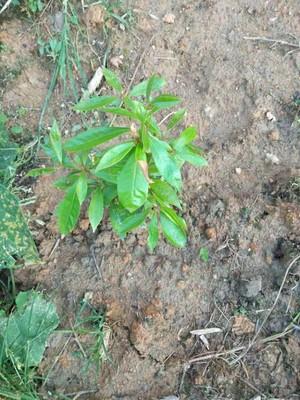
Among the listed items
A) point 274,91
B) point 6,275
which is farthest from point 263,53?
point 6,275

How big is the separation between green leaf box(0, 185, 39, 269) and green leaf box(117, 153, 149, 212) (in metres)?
0.62

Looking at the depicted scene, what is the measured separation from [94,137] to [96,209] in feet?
0.84

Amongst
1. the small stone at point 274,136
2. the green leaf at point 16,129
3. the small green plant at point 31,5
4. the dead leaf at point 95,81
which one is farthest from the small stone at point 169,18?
the green leaf at point 16,129

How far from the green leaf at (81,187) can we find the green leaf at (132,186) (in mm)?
177

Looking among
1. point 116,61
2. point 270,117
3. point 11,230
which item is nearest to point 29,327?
point 11,230

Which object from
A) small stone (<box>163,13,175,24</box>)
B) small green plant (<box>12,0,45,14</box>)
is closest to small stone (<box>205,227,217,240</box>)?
small stone (<box>163,13,175,24</box>)

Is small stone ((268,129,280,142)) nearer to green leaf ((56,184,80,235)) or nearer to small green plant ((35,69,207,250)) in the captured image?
small green plant ((35,69,207,250))

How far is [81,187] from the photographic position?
1.49 metres

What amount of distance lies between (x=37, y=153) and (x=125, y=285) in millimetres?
634

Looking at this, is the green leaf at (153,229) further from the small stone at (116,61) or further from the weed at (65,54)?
the small stone at (116,61)

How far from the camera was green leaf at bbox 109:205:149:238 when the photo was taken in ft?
5.20

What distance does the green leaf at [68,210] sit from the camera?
60.8 inches

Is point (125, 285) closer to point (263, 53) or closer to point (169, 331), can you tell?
point (169, 331)

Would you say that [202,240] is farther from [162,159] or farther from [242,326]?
[162,159]
